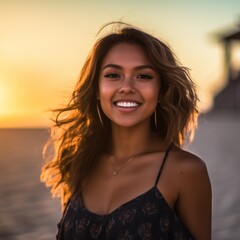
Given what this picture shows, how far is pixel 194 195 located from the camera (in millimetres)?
2676

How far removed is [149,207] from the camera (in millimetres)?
2633

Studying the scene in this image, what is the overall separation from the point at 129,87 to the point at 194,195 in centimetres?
52

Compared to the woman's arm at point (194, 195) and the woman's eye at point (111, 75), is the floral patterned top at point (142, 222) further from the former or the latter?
the woman's eye at point (111, 75)

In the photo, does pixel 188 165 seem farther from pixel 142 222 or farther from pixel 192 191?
pixel 142 222

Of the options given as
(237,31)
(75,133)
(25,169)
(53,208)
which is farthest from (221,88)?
(75,133)

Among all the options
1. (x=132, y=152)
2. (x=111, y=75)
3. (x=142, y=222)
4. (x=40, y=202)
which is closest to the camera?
(x=142, y=222)

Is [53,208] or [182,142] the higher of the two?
[182,142]

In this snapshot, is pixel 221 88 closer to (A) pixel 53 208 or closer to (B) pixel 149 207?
(A) pixel 53 208

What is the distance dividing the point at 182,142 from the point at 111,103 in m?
0.40

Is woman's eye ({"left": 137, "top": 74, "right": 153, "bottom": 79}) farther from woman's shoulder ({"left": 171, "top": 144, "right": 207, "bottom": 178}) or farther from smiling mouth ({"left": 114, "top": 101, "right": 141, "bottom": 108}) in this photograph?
woman's shoulder ({"left": 171, "top": 144, "right": 207, "bottom": 178})

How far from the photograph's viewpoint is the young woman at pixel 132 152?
105 inches

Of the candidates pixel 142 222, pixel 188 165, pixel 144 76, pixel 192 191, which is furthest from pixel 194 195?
pixel 144 76

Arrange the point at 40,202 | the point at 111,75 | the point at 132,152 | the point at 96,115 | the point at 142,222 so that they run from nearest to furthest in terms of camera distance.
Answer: the point at 142,222
the point at 111,75
the point at 132,152
the point at 96,115
the point at 40,202

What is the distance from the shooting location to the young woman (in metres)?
2.66
